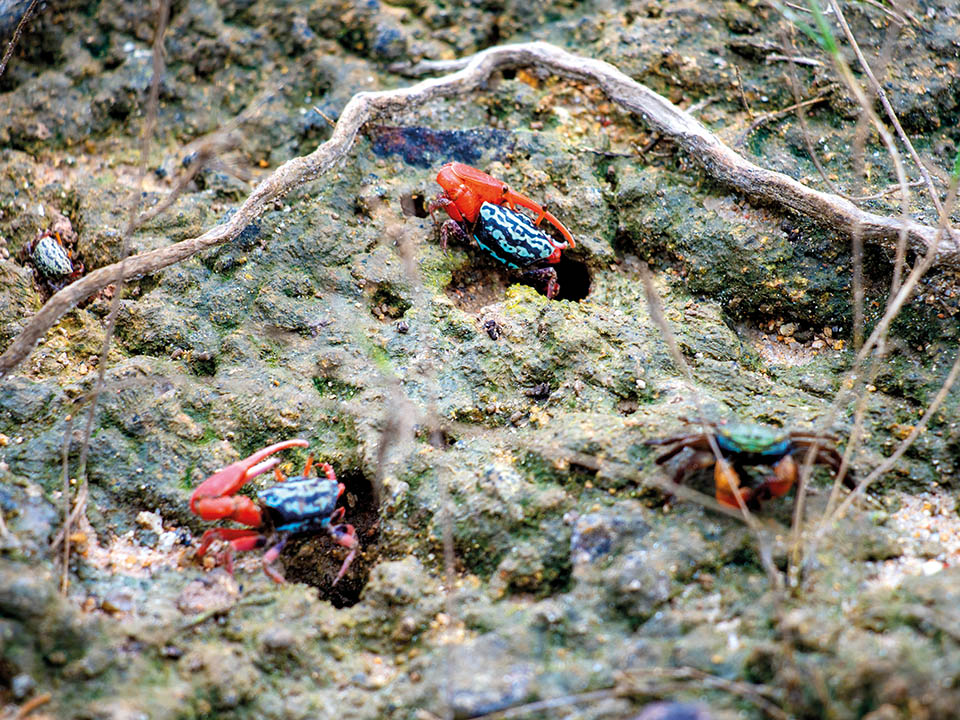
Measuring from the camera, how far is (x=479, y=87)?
531 cm

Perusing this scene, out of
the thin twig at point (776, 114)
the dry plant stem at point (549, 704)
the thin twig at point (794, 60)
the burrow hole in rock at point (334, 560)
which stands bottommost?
the burrow hole in rock at point (334, 560)

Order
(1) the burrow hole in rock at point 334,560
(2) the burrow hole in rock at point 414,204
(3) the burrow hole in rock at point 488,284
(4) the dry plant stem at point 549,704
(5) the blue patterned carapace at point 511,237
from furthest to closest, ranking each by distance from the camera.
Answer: (2) the burrow hole in rock at point 414,204, (3) the burrow hole in rock at point 488,284, (5) the blue patterned carapace at point 511,237, (1) the burrow hole in rock at point 334,560, (4) the dry plant stem at point 549,704

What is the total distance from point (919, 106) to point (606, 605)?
383cm

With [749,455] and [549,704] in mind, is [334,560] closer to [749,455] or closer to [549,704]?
[549,704]

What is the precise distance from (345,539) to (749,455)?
1889mm

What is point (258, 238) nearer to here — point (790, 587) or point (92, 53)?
point (92, 53)

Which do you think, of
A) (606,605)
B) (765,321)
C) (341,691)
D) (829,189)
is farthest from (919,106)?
(341,691)

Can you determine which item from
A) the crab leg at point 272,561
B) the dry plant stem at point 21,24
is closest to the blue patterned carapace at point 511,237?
the crab leg at point 272,561

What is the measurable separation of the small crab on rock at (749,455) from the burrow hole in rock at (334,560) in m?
1.45

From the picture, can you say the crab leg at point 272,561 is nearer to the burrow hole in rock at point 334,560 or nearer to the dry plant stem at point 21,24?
the burrow hole in rock at point 334,560

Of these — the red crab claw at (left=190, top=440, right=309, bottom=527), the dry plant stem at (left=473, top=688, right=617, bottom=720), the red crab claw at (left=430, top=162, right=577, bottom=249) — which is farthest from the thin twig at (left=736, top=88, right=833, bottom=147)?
the red crab claw at (left=190, top=440, right=309, bottom=527)

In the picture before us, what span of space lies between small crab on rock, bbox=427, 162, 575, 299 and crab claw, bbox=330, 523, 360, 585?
5.82ft

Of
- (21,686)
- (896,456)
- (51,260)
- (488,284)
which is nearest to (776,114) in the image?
(488,284)

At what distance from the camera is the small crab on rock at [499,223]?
4.45m
